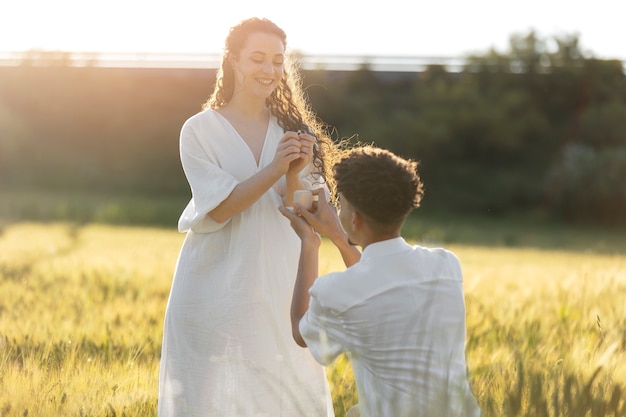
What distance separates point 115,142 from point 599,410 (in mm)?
29794

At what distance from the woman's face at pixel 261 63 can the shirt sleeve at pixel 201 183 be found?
29 cm

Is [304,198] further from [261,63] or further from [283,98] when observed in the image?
[283,98]

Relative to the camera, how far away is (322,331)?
230 centimetres

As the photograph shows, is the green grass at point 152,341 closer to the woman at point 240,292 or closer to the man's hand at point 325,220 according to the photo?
the woman at point 240,292

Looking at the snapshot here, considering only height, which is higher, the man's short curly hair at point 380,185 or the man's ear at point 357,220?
the man's short curly hair at point 380,185

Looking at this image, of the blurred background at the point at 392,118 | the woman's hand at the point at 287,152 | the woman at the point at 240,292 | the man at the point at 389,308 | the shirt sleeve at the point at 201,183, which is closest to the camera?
the man at the point at 389,308

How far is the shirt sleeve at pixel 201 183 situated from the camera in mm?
3218

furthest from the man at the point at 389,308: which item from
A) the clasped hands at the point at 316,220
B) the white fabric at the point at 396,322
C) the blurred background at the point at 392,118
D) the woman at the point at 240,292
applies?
the blurred background at the point at 392,118

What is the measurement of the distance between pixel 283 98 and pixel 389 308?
1.73 metres

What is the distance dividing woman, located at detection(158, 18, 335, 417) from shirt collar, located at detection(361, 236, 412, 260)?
1.06 m

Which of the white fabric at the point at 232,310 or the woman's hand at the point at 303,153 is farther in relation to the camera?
the white fabric at the point at 232,310

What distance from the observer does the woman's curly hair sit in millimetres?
3434

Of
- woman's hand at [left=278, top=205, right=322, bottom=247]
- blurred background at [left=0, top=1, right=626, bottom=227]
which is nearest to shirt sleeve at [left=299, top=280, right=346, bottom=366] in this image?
woman's hand at [left=278, top=205, right=322, bottom=247]

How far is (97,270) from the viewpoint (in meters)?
7.39
